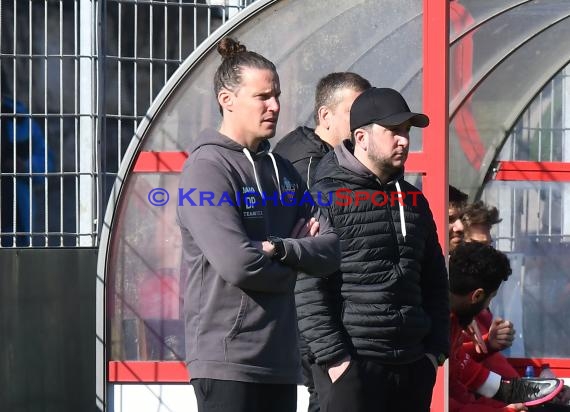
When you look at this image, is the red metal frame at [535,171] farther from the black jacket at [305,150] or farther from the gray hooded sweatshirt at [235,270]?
the gray hooded sweatshirt at [235,270]

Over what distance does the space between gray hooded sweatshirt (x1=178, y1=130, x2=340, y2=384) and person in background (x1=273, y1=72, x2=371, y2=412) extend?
1023mm

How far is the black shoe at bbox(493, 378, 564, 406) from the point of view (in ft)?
18.5

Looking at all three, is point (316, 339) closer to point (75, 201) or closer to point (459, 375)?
point (459, 375)

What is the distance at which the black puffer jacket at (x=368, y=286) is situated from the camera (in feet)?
14.4

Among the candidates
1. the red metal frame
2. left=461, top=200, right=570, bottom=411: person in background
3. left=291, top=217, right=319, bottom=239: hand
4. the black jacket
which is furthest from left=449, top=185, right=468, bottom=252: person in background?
left=291, top=217, right=319, bottom=239: hand

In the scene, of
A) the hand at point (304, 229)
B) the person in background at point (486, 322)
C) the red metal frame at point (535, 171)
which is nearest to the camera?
the hand at point (304, 229)

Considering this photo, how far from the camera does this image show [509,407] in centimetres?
550

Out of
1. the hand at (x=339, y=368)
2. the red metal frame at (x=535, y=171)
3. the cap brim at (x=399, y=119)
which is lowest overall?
the hand at (x=339, y=368)

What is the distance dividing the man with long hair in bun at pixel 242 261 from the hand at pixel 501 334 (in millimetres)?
2123

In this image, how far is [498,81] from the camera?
6.74 metres

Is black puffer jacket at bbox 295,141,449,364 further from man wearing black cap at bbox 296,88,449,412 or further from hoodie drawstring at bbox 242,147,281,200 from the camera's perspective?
hoodie drawstring at bbox 242,147,281,200

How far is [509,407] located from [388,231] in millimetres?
1453

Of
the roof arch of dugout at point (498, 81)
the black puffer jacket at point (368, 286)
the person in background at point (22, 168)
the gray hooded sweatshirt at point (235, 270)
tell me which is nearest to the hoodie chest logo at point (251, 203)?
the gray hooded sweatshirt at point (235, 270)

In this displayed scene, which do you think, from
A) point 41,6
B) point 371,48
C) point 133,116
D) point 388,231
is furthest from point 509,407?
point 41,6
